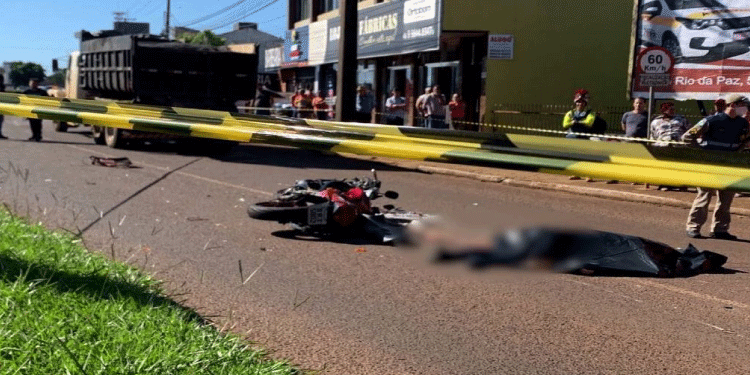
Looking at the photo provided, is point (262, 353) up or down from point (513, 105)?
down

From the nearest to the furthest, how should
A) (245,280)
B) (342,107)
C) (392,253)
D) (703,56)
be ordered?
1. (245,280)
2. (392,253)
3. (703,56)
4. (342,107)

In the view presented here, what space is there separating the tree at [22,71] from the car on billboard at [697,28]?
3393 centimetres

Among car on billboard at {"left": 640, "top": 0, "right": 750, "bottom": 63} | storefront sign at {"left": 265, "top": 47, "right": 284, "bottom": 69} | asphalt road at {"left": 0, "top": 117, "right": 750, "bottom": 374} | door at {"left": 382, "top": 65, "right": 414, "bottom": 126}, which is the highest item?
storefront sign at {"left": 265, "top": 47, "right": 284, "bottom": 69}

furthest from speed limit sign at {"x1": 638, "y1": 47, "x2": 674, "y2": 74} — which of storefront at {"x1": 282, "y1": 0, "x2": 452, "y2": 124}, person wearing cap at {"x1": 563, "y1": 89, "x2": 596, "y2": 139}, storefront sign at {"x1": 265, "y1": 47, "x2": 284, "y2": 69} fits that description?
storefront sign at {"x1": 265, "y1": 47, "x2": 284, "y2": 69}

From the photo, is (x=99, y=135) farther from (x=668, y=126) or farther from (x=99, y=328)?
(x=99, y=328)

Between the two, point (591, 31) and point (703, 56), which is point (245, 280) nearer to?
point (703, 56)

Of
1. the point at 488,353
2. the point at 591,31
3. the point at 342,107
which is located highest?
the point at 591,31

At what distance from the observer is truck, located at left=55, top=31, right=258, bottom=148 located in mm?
20031

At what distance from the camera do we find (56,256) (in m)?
6.36

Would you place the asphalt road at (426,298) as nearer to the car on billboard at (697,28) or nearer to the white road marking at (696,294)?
the white road marking at (696,294)

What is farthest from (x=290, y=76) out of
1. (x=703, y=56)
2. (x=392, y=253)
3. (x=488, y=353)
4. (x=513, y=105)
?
(x=488, y=353)

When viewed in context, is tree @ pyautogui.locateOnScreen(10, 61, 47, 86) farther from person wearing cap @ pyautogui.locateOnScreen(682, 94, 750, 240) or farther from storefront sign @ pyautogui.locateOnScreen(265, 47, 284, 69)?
person wearing cap @ pyautogui.locateOnScreen(682, 94, 750, 240)

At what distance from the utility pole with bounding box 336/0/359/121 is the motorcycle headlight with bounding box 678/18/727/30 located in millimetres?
7357

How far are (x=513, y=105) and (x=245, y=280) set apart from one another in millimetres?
17469
